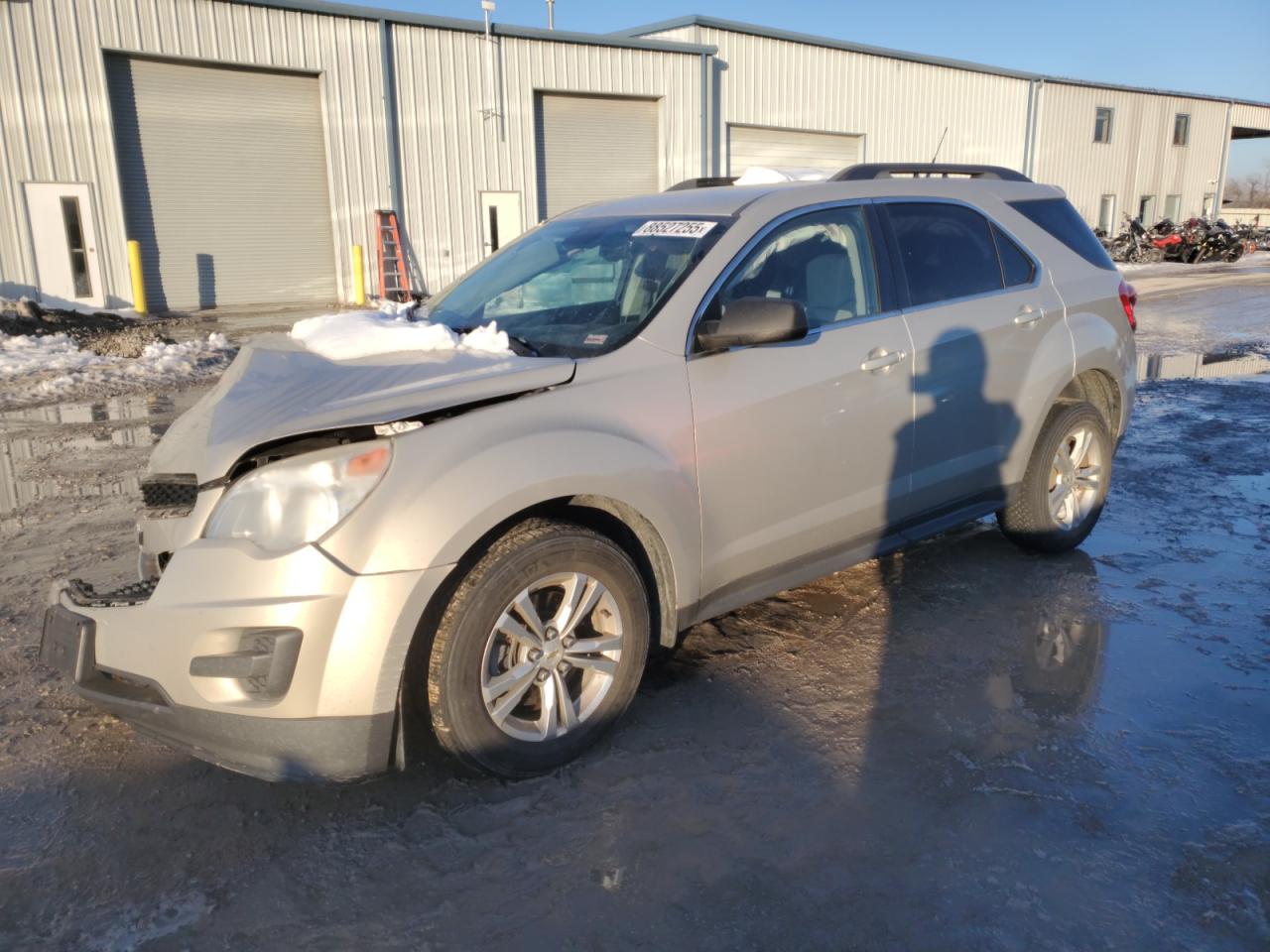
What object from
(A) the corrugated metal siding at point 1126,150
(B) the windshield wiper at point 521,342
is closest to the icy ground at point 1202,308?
(A) the corrugated metal siding at point 1126,150

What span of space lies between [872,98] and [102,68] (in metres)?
20.0

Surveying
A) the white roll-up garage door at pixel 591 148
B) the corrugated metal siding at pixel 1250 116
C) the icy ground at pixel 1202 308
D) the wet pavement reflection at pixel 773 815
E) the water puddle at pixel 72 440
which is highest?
the corrugated metal siding at pixel 1250 116

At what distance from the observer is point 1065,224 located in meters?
4.99

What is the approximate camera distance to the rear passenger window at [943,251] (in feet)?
13.6

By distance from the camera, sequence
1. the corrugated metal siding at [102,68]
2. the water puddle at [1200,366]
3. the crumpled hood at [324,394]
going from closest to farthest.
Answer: the crumpled hood at [324,394]
the water puddle at [1200,366]
the corrugated metal siding at [102,68]

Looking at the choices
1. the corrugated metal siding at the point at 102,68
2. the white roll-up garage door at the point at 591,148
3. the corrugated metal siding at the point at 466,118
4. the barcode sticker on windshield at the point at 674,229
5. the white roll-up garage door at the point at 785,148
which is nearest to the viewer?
the barcode sticker on windshield at the point at 674,229

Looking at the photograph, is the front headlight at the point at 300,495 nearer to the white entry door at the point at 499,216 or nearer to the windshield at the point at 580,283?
the windshield at the point at 580,283

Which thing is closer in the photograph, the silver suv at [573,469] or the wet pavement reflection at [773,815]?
the wet pavement reflection at [773,815]

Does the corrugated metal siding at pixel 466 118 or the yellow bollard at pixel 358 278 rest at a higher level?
the corrugated metal siding at pixel 466 118

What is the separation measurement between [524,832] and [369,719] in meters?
0.57

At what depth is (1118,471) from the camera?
6.52 m

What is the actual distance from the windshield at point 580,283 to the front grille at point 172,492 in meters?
1.16

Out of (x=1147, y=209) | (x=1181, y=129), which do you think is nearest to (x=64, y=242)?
(x=1147, y=209)

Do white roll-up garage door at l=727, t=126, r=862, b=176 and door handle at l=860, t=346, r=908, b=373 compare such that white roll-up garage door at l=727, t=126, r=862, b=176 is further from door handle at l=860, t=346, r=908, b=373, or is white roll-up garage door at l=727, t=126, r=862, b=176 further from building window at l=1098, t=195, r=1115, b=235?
door handle at l=860, t=346, r=908, b=373
